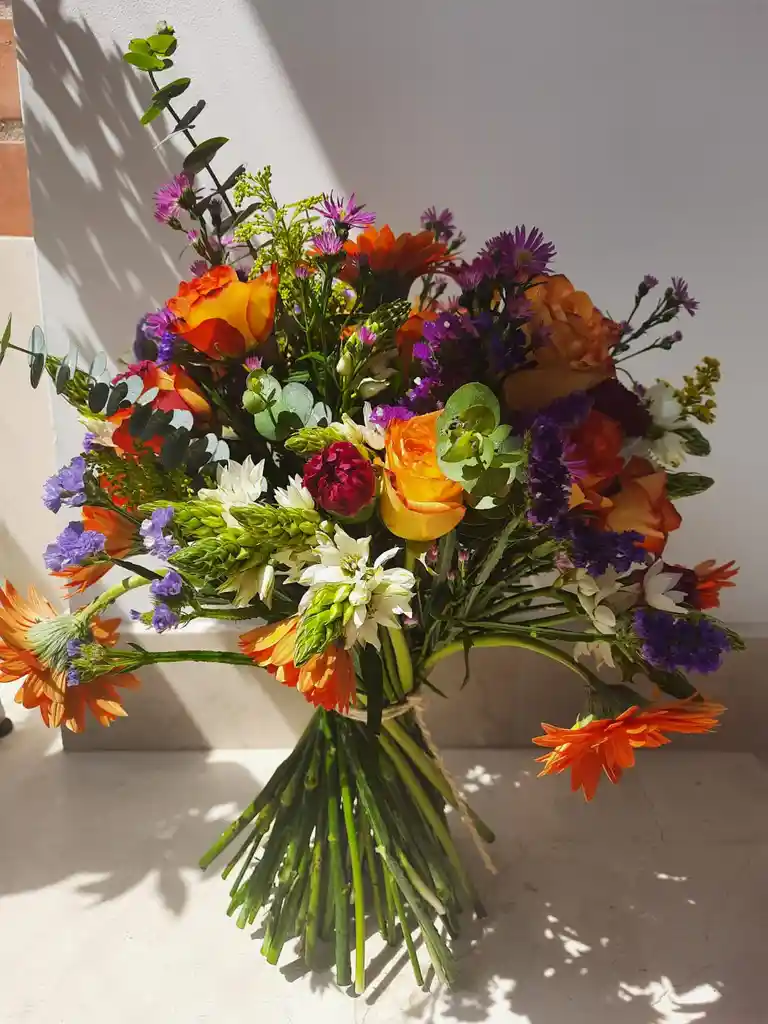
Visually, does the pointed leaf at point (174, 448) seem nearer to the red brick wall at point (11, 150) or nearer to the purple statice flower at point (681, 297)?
the purple statice flower at point (681, 297)

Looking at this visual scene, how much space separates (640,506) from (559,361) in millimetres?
100

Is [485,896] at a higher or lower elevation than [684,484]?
lower

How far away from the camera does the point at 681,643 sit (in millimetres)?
521

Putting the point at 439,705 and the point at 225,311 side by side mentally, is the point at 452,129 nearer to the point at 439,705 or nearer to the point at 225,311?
the point at 225,311

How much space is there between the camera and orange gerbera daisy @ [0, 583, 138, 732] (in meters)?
0.62

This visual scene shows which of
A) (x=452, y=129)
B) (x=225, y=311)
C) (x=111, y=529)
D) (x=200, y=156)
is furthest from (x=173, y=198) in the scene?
(x=452, y=129)

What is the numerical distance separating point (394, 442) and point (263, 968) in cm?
54

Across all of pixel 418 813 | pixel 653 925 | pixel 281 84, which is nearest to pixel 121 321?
pixel 281 84

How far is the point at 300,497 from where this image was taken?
0.53 meters

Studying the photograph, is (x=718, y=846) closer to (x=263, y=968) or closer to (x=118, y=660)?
(x=263, y=968)

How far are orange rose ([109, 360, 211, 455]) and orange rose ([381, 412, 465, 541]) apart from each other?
156 mm

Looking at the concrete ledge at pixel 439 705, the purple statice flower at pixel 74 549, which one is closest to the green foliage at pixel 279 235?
the purple statice flower at pixel 74 549

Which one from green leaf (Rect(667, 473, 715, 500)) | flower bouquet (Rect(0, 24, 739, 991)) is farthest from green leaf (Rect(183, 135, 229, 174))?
green leaf (Rect(667, 473, 715, 500))

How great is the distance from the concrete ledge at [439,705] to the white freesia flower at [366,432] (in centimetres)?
51
